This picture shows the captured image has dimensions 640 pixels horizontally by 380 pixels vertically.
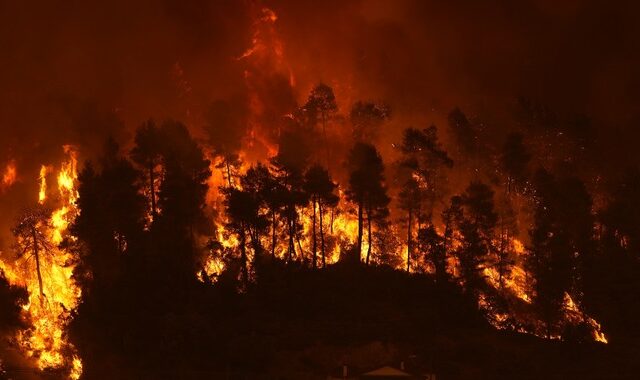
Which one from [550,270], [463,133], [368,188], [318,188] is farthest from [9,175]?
[550,270]

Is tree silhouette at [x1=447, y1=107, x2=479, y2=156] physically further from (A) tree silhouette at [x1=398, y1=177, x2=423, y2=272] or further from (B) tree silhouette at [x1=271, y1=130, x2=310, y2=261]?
(B) tree silhouette at [x1=271, y1=130, x2=310, y2=261]

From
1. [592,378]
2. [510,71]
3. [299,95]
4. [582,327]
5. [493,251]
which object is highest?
[510,71]

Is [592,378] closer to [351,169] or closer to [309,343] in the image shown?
[309,343]

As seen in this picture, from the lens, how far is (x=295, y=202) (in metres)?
53.3

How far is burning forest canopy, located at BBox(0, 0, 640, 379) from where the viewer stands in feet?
156

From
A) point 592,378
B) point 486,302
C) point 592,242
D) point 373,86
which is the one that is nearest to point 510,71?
point 373,86

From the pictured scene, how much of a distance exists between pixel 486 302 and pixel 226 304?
2112cm

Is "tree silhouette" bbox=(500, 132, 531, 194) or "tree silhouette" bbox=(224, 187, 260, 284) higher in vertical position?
"tree silhouette" bbox=(500, 132, 531, 194)

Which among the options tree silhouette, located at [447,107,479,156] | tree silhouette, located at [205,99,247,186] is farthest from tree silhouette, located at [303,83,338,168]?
tree silhouette, located at [447,107,479,156]

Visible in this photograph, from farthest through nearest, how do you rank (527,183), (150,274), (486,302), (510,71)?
(510,71), (527,183), (486,302), (150,274)

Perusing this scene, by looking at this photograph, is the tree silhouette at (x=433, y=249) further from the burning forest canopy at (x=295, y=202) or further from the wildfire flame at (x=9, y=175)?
the wildfire flame at (x=9, y=175)

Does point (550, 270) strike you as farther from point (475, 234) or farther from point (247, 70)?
point (247, 70)

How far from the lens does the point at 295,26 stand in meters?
82.8

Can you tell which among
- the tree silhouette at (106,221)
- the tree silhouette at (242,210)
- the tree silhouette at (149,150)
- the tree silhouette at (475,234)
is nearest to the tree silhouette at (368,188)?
the tree silhouette at (475,234)
